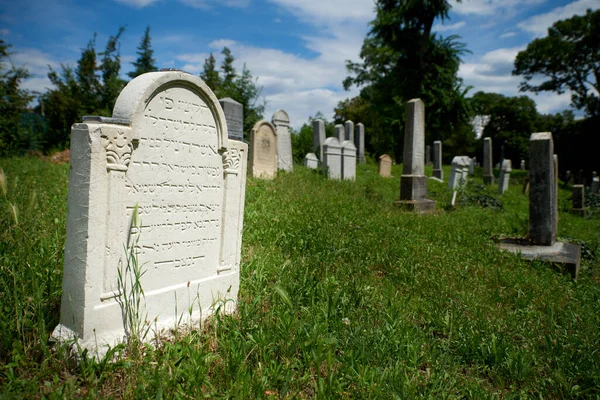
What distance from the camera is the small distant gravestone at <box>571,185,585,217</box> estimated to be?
12.4m

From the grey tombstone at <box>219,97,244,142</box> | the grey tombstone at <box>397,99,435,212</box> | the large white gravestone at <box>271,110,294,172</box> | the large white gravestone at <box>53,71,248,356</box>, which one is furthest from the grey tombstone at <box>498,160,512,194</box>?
the large white gravestone at <box>53,71,248,356</box>

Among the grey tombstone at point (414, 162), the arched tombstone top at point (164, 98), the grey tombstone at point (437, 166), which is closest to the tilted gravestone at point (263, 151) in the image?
the grey tombstone at point (414, 162)

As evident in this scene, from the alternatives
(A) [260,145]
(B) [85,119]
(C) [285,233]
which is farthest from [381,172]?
(B) [85,119]

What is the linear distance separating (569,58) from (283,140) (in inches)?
1087

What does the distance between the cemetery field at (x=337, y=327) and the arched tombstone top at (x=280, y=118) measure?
7137 millimetres

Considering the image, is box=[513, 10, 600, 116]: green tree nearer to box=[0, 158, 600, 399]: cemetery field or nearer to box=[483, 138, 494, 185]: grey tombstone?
box=[483, 138, 494, 185]: grey tombstone

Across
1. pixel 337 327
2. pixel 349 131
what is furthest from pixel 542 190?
pixel 349 131

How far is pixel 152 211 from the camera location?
2557 millimetres

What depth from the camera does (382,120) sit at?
86.3ft

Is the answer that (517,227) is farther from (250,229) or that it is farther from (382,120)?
(382,120)

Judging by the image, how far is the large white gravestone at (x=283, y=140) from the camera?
11.6 m

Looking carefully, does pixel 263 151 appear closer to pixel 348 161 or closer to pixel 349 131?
pixel 348 161

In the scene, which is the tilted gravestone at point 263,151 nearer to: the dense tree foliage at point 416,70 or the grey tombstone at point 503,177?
the grey tombstone at point 503,177

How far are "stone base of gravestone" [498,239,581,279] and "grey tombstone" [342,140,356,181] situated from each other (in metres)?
6.73
